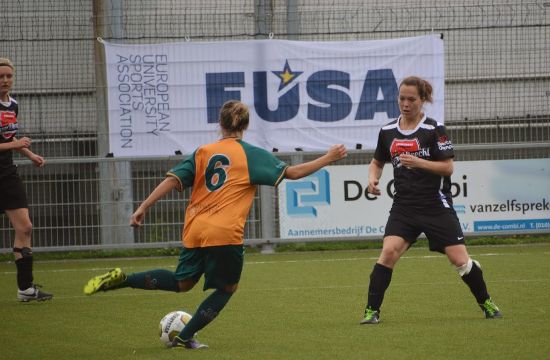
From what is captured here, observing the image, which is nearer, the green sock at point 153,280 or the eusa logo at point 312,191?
the green sock at point 153,280

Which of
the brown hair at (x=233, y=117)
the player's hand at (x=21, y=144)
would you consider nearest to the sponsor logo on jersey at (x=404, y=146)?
the brown hair at (x=233, y=117)

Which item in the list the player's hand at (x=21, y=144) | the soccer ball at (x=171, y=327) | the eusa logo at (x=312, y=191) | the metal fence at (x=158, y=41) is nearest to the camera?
the soccer ball at (x=171, y=327)

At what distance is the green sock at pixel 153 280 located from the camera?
759 centimetres

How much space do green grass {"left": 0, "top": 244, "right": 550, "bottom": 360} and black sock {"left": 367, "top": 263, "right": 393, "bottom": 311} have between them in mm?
219

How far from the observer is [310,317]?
9.33 m

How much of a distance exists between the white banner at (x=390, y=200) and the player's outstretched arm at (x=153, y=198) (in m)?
8.16

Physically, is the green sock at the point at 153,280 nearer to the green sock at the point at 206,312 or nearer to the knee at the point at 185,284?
the knee at the point at 185,284

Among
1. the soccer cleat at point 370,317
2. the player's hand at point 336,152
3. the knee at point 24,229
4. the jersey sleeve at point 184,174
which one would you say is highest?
the player's hand at point 336,152

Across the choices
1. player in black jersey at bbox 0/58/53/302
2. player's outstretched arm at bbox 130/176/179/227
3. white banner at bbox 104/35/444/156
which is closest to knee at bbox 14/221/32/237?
player in black jersey at bbox 0/58/53/302

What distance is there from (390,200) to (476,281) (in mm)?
6932

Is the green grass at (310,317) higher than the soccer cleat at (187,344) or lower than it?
lower

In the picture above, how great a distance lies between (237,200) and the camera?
752 centimetres

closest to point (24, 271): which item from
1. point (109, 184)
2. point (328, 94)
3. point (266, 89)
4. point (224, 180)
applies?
point (224, 180)

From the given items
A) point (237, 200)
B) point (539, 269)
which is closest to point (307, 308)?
point (237, 200)
